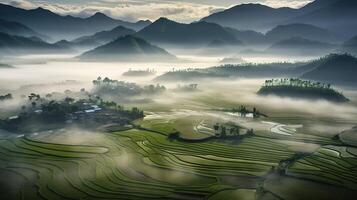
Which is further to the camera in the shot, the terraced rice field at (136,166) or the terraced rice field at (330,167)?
the terraced rice field at (330,167)

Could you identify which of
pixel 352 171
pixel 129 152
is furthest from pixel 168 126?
pixel 352 171

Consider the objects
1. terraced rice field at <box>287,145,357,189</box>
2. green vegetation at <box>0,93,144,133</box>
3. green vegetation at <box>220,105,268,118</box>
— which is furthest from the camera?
green vegetation at <box>220,105,268,118</box>

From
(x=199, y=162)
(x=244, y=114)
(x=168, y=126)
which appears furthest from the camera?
(x=244, y=114)

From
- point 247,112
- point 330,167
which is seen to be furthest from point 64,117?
point 330,167

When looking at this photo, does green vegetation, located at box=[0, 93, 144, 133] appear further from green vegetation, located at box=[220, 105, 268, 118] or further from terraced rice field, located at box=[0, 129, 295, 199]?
green vegetation, located at box=[220, 105, 268, 118]

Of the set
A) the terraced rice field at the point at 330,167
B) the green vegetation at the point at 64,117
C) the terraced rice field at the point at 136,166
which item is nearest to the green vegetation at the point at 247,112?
the green vegetation at the point at 64,117

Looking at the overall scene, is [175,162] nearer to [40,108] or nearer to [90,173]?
[90,173]

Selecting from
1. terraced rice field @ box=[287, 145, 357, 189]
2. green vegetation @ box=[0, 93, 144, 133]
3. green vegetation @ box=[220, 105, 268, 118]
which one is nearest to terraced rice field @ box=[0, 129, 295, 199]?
terraced rice field @ box=[287, 145, 357, 189]

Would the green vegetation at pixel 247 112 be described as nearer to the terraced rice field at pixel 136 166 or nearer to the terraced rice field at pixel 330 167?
the terraced rice field at pixel 136 166
